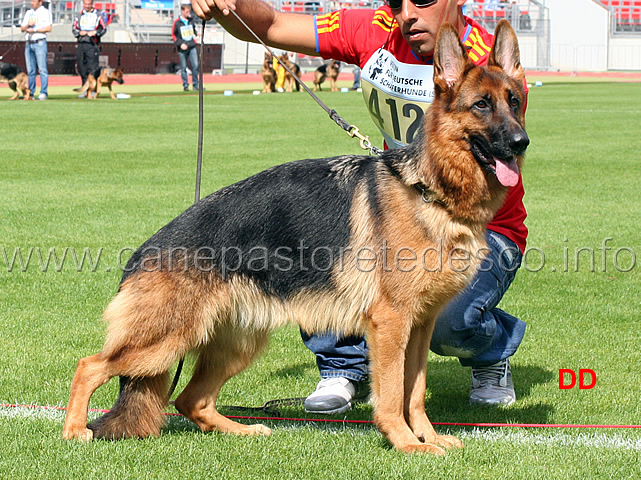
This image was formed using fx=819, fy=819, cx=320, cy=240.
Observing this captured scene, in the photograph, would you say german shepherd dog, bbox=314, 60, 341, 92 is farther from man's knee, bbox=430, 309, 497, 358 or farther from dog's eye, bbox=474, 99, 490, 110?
dog's eye, bbox=474, 99, 490, 110

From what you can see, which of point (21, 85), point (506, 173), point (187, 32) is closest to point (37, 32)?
point (21, 85)

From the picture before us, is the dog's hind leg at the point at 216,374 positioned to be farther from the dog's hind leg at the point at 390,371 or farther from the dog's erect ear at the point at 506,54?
the dog's erect ear at the point at 506,54

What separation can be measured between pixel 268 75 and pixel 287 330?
998 inches

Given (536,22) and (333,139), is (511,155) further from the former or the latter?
(536,22)

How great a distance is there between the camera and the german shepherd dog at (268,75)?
1182 inches

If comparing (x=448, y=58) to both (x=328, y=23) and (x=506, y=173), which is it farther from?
(x=328, y=23)

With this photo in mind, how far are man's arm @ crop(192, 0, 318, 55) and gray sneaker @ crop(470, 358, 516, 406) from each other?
2277mm

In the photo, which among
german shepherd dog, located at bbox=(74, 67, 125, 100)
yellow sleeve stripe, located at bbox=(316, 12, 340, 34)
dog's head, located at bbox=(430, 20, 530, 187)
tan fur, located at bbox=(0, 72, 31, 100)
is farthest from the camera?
german shepherd dog, located at bbox=(74, 67, 125, 100)

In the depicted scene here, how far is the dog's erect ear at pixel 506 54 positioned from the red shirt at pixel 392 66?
22.1 inches

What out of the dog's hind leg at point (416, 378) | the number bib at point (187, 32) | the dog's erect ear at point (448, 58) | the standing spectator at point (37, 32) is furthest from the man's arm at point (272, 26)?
the number bib at point (187, 32)

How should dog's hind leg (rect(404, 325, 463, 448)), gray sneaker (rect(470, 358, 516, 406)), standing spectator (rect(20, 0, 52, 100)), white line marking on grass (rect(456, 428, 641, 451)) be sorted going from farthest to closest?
standing spectator (rect(20, 0, 52, 100)) → gray sneaker (rect(470, 358, 516, 406)) → dog's hind leg (rect(404, 325, 463, 448)) → white line marking on grass (rect(456, 428, 641, 451))

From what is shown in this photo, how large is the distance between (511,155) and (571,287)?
3528 mm

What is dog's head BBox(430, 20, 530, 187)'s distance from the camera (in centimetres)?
354

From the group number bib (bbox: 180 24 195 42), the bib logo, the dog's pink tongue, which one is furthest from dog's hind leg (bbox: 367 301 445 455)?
number bib (bbox: 180 24 195 42)
